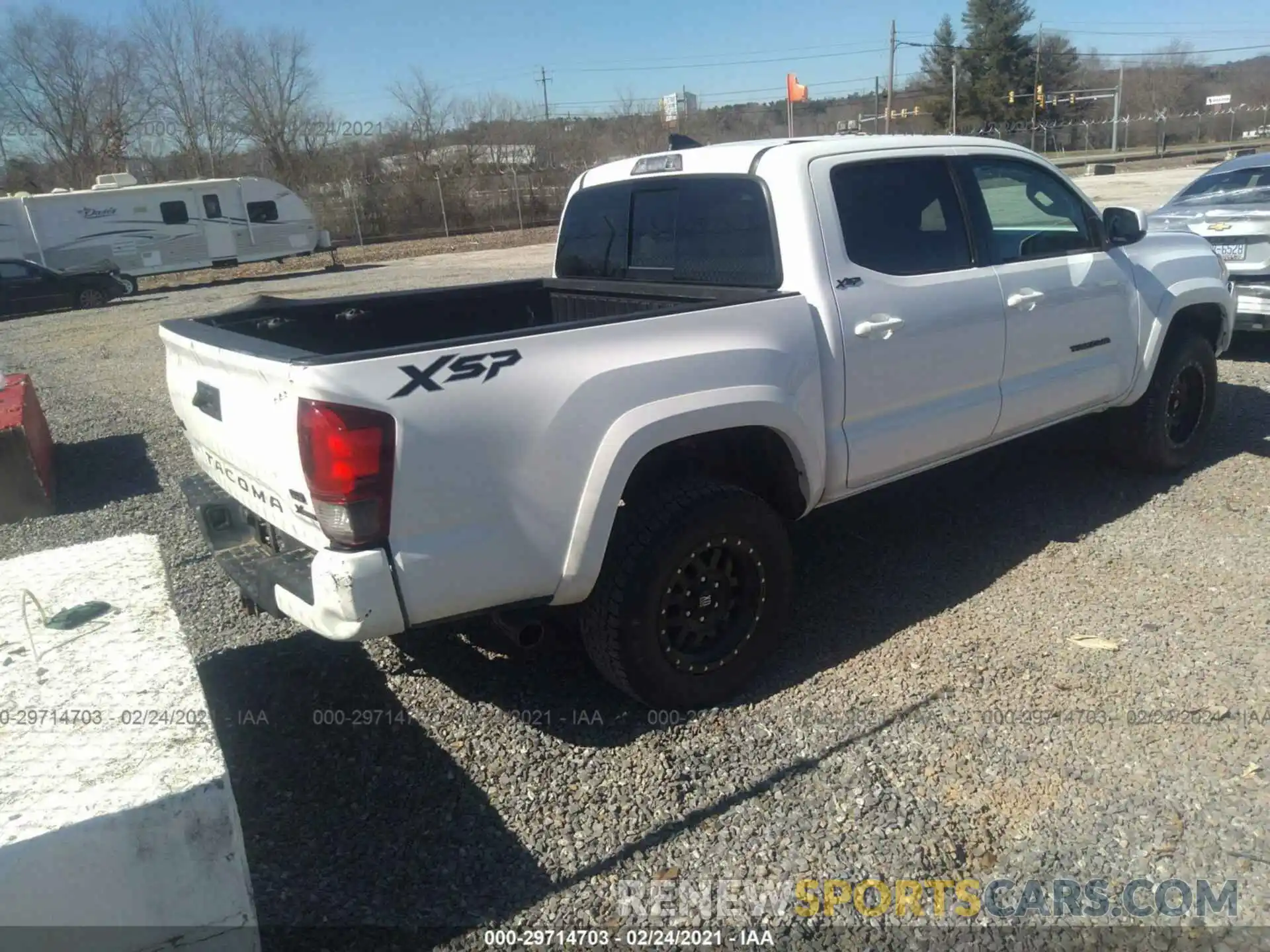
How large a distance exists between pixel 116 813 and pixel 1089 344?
453cm

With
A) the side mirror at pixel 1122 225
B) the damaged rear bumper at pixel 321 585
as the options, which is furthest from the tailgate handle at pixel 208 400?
the side mirror at pixel 1122 225

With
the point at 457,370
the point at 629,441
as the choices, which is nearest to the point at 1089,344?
the point at 629,441

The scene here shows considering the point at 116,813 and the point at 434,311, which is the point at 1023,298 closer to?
the point at 434,311

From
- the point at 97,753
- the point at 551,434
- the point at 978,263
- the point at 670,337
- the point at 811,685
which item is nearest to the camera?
the point at 97,753

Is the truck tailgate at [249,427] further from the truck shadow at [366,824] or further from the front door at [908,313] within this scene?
the front door at [908,313]

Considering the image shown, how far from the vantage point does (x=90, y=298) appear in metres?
22.8

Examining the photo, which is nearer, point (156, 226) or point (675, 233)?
point (675, 233)

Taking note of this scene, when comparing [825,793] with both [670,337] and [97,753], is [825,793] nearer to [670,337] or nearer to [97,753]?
[670,337]


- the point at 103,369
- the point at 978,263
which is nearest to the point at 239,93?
the point at 103,369

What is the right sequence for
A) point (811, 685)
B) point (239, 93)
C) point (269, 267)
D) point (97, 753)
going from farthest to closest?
1. point (239, 93)
2. point (269, 267)
3. point (811, 685)
4. point (97, 753)

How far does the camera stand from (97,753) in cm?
240

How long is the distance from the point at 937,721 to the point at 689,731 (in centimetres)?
86

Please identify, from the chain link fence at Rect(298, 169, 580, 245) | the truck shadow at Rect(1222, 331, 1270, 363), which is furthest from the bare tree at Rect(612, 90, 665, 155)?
the truck shadow at Rect(1222, 331, 1270, 363)

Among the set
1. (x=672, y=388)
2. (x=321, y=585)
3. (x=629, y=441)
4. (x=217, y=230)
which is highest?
(x=217, y=230)
